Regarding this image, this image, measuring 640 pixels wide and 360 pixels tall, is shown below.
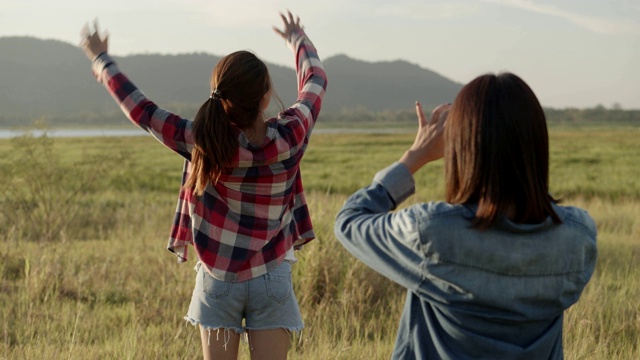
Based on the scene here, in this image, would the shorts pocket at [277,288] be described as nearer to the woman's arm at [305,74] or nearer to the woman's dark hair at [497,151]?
the woman's arm at [305,74]

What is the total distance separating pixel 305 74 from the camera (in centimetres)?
275

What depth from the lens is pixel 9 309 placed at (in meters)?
5.24

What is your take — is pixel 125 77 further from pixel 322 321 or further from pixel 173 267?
pixel 173 267

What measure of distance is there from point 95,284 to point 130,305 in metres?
0.70

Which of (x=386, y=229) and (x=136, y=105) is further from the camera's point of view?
(x=136, y=105)

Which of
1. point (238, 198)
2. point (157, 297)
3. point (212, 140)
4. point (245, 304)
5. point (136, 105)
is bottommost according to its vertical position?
point (157, 297)

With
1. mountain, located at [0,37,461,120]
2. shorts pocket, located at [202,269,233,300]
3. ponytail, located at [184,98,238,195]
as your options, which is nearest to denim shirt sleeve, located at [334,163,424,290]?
ponytail, located at [184,98,238,195]

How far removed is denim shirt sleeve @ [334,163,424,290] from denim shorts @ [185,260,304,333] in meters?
0.90

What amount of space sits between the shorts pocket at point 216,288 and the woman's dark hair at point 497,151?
1165mm

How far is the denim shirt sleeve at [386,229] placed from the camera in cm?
154

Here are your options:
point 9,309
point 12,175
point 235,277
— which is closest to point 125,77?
point 235,277

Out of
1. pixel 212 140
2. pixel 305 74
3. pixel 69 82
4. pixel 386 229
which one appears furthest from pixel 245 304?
pixel 69 82

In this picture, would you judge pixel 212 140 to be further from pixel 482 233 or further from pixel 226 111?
Answer: pixel 482 233

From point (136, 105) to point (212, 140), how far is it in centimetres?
36
